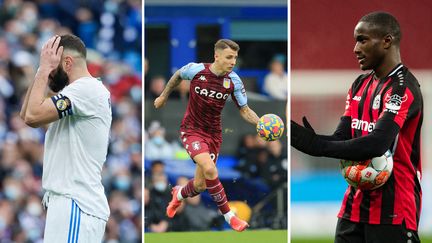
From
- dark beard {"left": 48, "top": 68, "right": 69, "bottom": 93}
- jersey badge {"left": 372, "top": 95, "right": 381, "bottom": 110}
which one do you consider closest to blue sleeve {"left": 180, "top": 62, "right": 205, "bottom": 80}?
dark beard {"left": 48, "top": 68, "right": 69, "bottom": 93}

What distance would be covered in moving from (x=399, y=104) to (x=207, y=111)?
1906 mm

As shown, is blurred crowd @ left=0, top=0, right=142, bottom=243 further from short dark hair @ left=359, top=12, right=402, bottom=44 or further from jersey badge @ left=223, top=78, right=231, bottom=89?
short dark hair @ left=359, top=12, right=402, bottom=44

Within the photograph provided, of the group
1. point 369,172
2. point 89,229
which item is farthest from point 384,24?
point 89,229

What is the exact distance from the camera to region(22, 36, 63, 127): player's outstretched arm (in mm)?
3691

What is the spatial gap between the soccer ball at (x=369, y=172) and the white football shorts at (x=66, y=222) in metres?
1.27

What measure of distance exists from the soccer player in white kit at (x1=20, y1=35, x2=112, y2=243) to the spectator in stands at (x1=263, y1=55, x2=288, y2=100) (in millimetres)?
3441

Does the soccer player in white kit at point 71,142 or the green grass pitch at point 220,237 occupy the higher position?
the soccer player in white kit at point 71,142

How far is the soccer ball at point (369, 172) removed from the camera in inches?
134

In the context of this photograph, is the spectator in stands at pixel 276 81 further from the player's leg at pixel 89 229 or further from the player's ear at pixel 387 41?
the player's ear at pixel 387 41

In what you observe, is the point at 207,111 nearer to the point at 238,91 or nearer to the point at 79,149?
the point at 238,91

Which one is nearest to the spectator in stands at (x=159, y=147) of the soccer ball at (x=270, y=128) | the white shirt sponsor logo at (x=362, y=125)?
the soccer ball at (x=270, y=128)

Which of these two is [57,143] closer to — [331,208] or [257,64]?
[257,64]

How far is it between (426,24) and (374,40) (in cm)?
541

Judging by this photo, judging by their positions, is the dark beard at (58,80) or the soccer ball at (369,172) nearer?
the soccer ball at (369,172)
